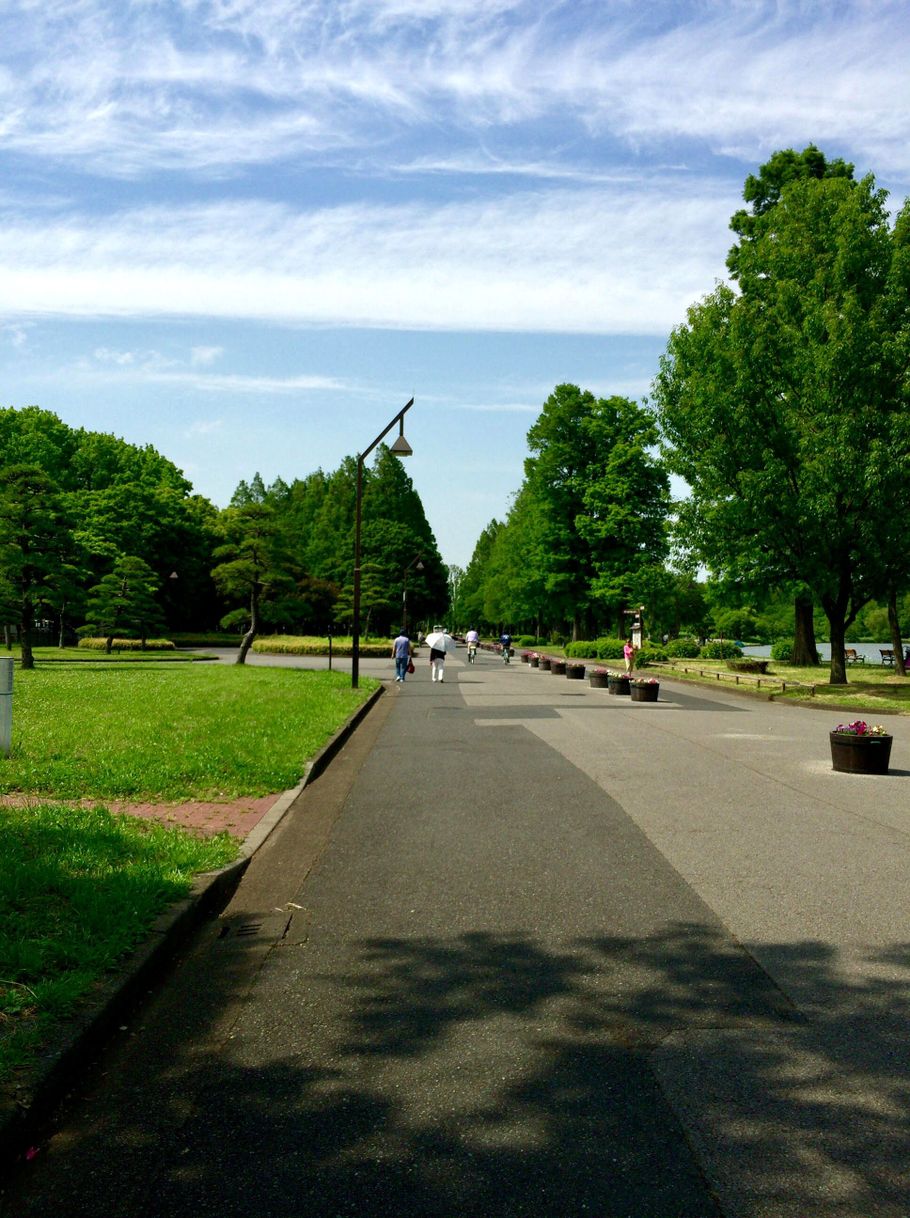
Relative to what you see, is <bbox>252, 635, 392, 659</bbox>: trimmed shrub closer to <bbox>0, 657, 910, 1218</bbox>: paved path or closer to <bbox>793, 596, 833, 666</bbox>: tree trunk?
<bbox>793, 596, 833, 666</bbox>: tree trunk

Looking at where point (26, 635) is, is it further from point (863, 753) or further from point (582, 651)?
point (582, 651)

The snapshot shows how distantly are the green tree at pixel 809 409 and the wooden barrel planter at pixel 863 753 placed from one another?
1675 centimetres

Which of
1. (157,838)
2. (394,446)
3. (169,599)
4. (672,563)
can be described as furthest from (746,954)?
(169,599)

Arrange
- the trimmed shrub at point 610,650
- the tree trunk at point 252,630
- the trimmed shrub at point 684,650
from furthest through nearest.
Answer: the trimmed shrub at point 684,650 < the trimmed shrub at point 610,650 < the tree trunk at point 252,630

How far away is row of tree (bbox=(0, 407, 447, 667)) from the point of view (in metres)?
34.9

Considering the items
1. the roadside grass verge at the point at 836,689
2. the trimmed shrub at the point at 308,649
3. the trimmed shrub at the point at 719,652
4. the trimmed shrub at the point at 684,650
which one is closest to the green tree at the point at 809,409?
the roadside grass verge at the point at 836,689

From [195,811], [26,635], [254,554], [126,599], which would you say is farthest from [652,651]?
[195,811]

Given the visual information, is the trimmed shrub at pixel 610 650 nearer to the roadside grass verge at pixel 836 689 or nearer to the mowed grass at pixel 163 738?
the roadside grass verge at pixel 836 689

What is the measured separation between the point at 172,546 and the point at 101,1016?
73.4m

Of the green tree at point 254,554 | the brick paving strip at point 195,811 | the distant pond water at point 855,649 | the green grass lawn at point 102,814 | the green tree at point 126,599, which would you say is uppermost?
the green tree at point 254,554

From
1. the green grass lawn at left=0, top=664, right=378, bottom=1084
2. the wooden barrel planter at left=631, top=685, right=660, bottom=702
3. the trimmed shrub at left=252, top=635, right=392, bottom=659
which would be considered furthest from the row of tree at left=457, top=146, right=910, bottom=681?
the trimmed shrub at left=252, top=635, right=392, bottom=659

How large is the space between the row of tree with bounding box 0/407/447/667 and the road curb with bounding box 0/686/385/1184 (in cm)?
3062

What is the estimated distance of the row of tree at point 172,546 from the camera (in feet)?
115

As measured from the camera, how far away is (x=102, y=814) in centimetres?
789
